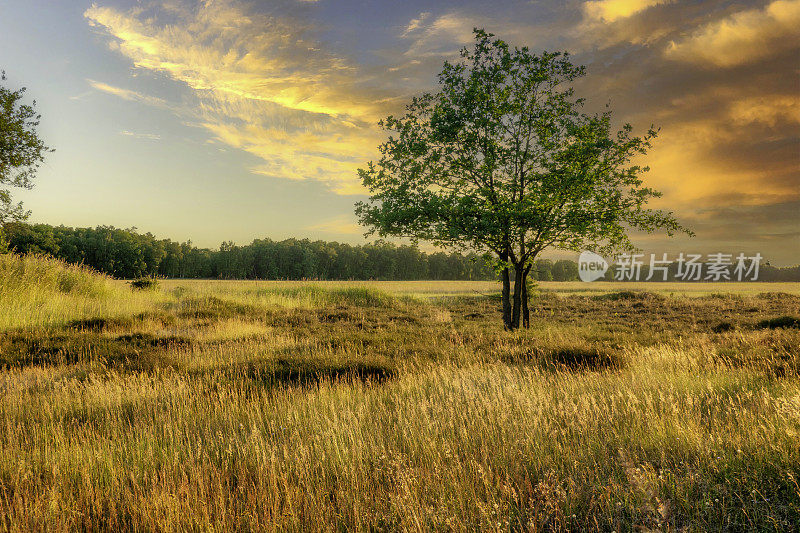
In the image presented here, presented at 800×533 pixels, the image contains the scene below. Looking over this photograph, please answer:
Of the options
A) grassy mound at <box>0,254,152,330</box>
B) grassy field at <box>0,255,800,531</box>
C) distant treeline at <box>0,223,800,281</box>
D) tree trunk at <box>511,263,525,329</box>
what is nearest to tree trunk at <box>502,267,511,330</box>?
tree trunk at <box>511,263,525,329</box>

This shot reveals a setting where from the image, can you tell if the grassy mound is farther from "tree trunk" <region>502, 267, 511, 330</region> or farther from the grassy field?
"tree trunk" <region>502, 267, 511, 330</region>

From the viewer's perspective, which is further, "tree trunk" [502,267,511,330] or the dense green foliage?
the dense green foliage

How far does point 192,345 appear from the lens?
11938mm

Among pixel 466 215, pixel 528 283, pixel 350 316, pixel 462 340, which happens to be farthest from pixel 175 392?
pixel 528 283

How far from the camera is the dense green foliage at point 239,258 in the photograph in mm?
91375

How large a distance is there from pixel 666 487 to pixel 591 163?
1427cm

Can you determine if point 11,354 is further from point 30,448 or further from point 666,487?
point 666,487

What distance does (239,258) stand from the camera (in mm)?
114000

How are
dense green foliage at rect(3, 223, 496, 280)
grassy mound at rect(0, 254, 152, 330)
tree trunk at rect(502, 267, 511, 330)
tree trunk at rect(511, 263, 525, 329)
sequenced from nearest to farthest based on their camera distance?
grassy mound at rect(0, 254, 152, 330) → tree trunk at rect(511, 263, 525, 329) → tree trunk at rect(502, 267, 511, 330) → dense green foliage at rect(3, 223, 496, 280)

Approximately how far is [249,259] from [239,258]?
2.50m

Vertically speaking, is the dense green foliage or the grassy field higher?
the dense green foliage

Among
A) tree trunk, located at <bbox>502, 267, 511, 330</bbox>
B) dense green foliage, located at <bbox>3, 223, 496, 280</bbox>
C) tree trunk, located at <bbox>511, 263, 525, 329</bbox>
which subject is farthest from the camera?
dense green foliage, located at <bbox>3, 223, 496, 280</bbox>

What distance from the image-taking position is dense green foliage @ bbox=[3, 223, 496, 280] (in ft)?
300

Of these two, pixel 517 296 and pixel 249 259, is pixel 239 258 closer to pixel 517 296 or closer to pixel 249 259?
pixel 249 259
